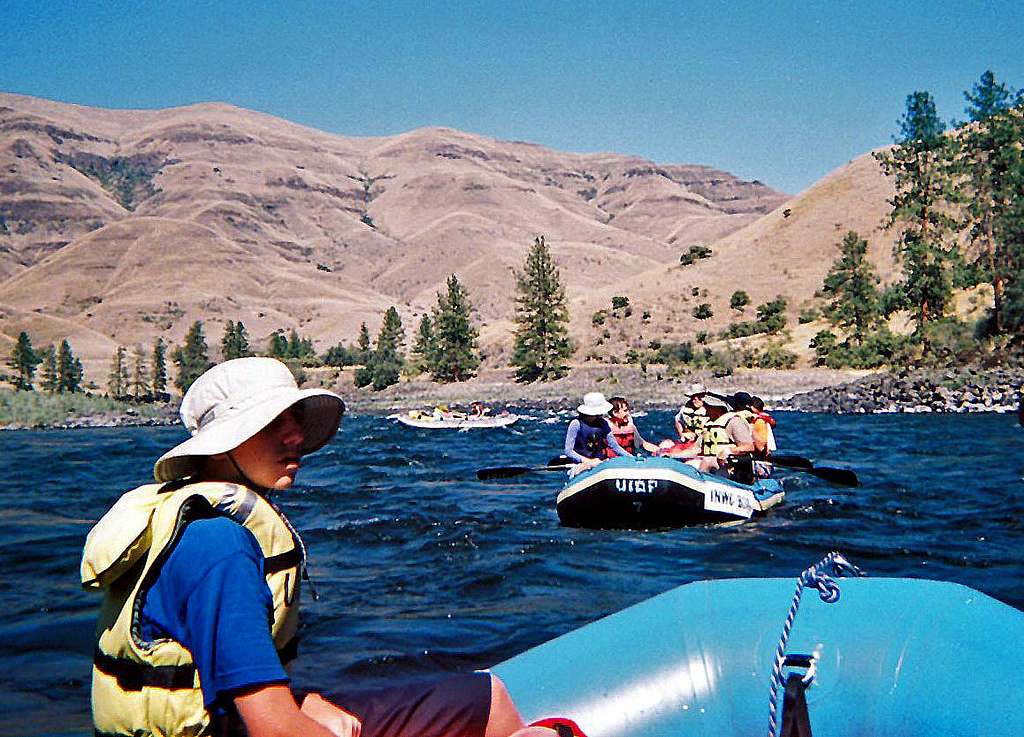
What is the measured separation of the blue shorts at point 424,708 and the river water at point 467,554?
10.1ft

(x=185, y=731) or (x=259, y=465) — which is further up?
(x=259, y=465)

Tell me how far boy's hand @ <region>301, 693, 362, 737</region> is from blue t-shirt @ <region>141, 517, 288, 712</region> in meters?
0.45

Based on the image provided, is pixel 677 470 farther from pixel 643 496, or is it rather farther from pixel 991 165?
pixel 991 165

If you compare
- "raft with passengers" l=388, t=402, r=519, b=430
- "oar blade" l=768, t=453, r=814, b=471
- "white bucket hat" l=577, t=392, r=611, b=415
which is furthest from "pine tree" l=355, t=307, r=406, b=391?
"white bucket hat" l=577, t=392, r=611, b=415

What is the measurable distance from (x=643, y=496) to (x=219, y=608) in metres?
8.22

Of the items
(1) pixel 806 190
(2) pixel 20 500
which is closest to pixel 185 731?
(2) pixel 20 500

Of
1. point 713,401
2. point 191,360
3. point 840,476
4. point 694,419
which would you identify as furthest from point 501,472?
point 191,360

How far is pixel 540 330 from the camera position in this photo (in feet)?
194

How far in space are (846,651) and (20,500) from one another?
14.3 metres

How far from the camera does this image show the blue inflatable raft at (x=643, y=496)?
32.6 ft

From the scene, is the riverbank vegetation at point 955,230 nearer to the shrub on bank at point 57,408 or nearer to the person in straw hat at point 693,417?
the person in straw hat at point 693,417

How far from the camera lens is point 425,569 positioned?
28.7 ft

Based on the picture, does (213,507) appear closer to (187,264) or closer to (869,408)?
(869,408)

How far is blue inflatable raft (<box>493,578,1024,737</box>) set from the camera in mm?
2879
